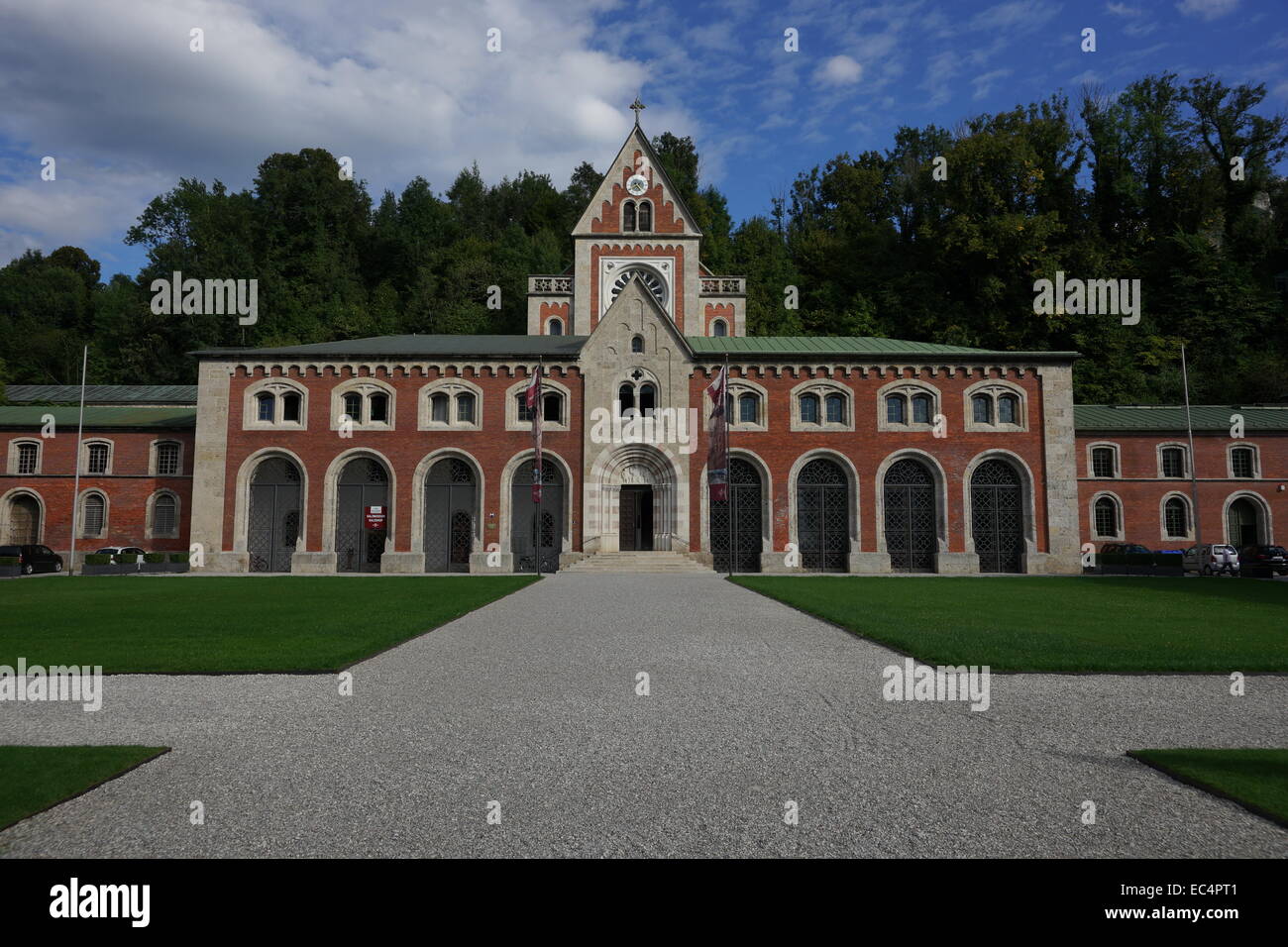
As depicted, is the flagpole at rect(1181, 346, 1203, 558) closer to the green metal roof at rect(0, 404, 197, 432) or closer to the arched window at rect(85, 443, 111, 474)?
the green metal roof at rect(0, 404, 197, 432)

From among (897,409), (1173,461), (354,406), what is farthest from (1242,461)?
(354,406)

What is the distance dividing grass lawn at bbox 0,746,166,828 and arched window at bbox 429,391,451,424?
30.6m

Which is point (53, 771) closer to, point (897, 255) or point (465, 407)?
point (465, 407)

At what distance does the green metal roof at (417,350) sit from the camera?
35.8m

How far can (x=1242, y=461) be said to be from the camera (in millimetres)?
40750

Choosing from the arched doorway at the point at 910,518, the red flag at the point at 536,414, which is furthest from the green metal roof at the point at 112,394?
the arched doorway at the point at 910,518

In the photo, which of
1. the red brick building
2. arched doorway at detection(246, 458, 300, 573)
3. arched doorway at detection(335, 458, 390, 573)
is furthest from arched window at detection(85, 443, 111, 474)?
arched doorway at detection(335, 458, 390, 573)

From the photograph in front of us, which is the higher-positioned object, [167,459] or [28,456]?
[28,456]

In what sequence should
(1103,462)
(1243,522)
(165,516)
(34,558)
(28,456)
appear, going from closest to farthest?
(34,558) < (165,516) < (28,456) < (1243,522) < (1103,462)

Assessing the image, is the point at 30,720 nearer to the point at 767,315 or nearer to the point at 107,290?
the point at 767,315

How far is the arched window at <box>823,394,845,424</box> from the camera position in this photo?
118 feet

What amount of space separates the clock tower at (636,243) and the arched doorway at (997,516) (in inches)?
719

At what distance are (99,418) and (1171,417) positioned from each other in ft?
186

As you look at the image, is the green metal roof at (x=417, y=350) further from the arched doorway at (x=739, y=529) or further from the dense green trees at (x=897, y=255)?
the dense green trees at (x=897, y=255)
